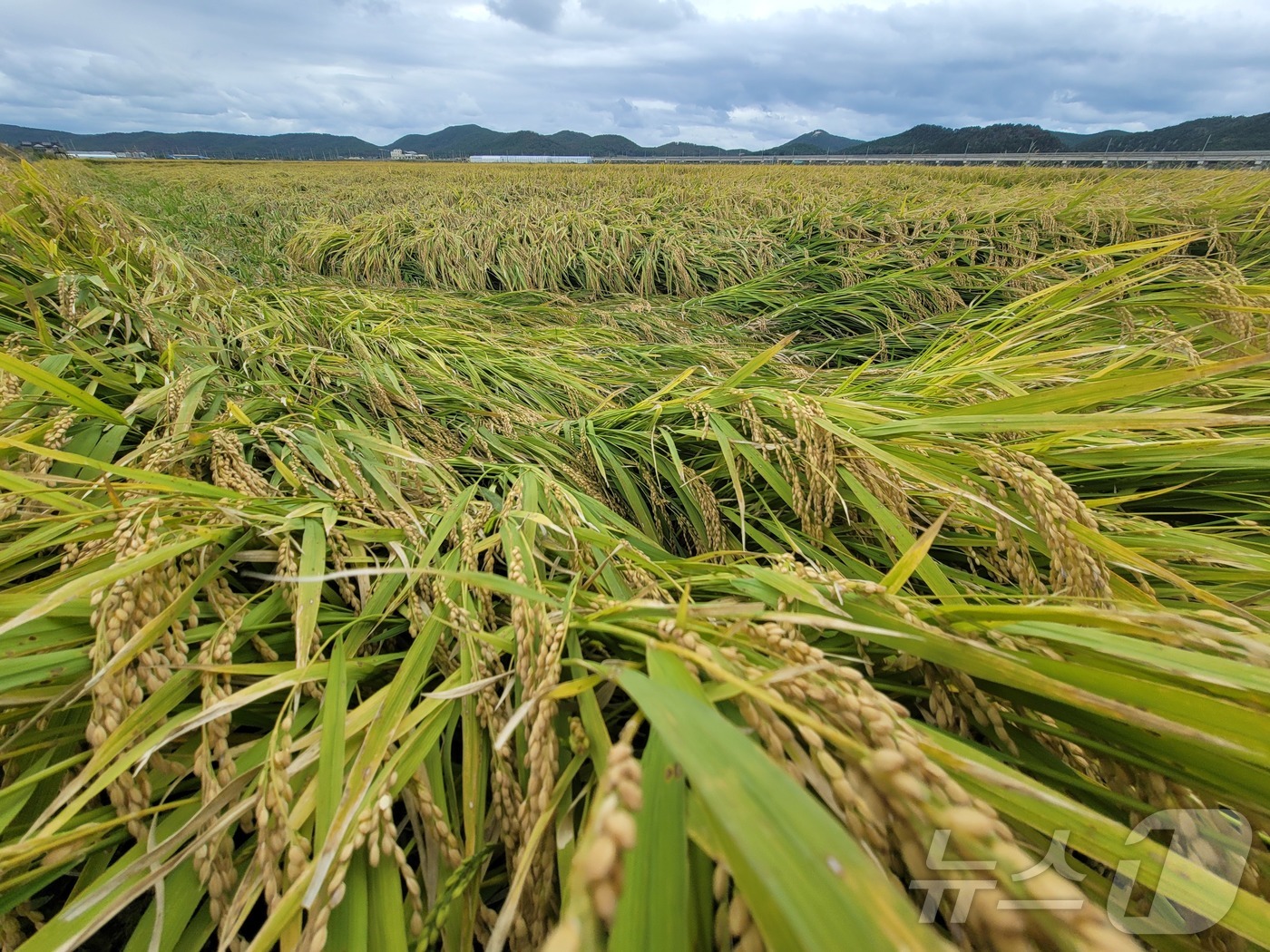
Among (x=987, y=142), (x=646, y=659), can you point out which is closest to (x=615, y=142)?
(x=987, y=142)

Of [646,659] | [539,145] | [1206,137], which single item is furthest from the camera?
[539,145]

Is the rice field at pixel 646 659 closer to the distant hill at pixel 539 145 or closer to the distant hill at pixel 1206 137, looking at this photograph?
the distant hill at pixel 1206 137

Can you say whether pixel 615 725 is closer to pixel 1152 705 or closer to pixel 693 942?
pixel 693 942

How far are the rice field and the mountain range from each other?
1160cm

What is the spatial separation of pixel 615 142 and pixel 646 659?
119 meters

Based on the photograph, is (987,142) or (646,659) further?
(987,142)

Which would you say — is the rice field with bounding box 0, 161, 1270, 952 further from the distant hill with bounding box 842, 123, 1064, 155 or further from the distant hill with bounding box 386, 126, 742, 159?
the distant hill with bounding box 386, 126, 742, 159

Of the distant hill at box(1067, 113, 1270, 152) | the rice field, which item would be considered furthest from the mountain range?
the rice field

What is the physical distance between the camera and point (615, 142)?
100 meters

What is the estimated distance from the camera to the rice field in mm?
449

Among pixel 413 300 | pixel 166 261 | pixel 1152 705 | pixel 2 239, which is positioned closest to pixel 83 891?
pixel 1152 705

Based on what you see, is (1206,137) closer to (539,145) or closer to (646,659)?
(646,659)

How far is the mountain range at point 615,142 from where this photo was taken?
115 feet

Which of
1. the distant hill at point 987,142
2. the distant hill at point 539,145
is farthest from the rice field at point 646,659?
the distant hill at point 539,145
